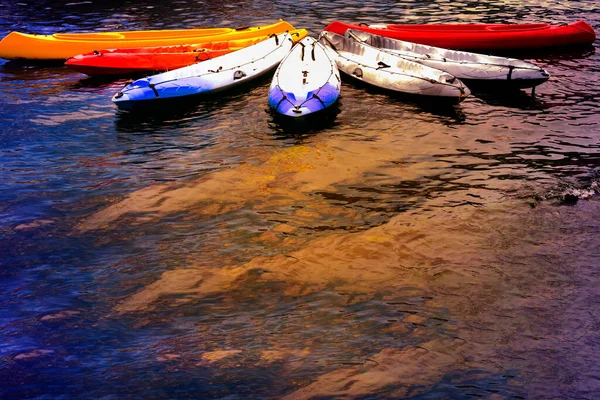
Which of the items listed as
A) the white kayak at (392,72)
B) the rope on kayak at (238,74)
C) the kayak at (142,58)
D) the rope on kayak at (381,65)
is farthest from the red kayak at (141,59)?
the rope on kayak at (381,65)

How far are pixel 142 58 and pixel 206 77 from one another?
3451mm

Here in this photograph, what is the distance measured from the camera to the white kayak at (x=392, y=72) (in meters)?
16.7

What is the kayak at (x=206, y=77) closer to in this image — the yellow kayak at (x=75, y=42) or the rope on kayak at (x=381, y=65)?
the yellow kayak at (x=75, y=42)

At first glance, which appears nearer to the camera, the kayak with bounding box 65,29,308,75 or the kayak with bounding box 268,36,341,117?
the kayak with bounding box 268,36,341,117

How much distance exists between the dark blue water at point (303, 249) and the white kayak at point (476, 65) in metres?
0.70

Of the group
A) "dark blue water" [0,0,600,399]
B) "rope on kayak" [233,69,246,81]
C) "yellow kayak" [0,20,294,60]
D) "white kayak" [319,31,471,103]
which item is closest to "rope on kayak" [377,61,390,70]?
"white kayak" [319,31,471,103]

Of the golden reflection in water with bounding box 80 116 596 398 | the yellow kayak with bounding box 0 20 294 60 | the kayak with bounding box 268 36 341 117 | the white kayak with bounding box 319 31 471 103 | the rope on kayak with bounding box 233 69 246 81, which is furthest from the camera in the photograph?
the yellow kayak with bounding box 0 20 294 60

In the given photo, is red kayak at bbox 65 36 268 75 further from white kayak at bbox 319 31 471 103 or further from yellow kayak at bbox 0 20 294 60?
white kayak at bbox 319 31 471 103

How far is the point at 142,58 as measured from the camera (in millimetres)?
20000

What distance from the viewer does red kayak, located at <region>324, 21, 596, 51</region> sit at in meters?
22.4

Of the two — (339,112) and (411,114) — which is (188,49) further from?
(411,114)

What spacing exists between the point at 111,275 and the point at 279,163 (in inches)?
211

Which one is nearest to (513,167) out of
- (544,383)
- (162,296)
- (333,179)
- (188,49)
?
(333,179)

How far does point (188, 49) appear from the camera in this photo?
20.7 meters
